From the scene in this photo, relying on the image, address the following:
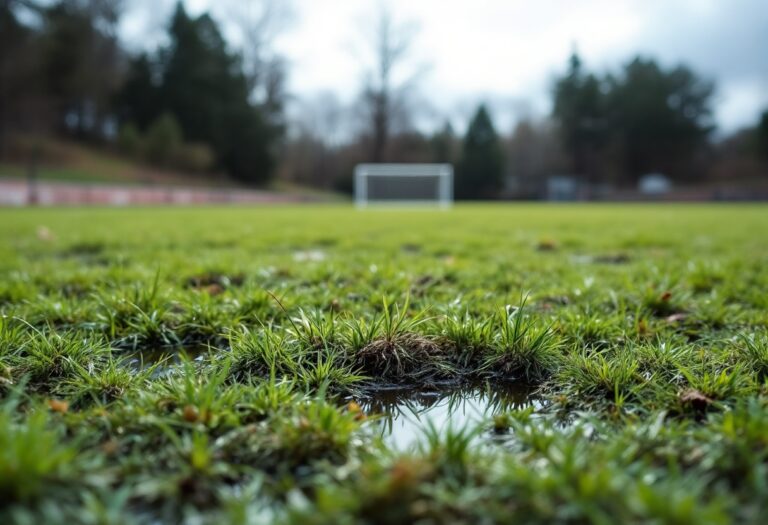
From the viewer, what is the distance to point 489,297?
96.3 inches

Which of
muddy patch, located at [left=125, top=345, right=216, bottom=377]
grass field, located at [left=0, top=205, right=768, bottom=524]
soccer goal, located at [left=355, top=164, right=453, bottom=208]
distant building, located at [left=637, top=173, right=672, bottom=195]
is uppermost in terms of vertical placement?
distant building, located at [left=637, top=173, right=672, bottom=195]

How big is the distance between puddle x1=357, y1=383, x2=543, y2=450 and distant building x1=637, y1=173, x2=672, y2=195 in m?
41.1

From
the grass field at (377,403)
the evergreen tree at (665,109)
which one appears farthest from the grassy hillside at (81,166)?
the evergreen tree at (665,109)

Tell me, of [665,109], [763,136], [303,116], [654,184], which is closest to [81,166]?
[303,116]

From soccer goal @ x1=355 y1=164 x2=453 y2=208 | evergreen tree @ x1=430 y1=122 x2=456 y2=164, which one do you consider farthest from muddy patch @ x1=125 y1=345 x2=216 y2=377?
evergreen tree @ x1=430 y1=122 x2=456 y2=164

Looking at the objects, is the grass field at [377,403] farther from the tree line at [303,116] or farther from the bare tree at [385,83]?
the bare tree at [385,83]

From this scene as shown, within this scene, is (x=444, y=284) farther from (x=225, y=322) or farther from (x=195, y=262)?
(x=195, y=262)

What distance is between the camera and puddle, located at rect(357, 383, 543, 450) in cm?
120

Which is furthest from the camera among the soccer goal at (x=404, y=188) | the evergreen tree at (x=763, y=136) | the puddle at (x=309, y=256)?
the evergreen tree at (x=763, y=136)

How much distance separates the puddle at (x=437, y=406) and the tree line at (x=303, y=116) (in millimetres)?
18513

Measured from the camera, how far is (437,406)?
1.35 metres

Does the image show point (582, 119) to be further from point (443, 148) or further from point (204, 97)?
point (204, 97)

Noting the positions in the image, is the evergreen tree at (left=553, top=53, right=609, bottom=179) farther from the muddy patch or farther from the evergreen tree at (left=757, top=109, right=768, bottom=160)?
the muddy patch

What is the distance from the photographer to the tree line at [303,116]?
23.5 metres
